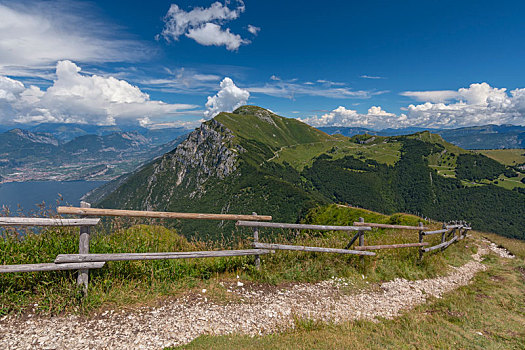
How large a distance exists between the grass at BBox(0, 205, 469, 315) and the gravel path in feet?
1.28

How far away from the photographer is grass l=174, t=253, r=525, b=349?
5.52 m

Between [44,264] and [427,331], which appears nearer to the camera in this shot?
[44,264]

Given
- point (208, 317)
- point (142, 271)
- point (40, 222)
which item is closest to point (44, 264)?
point (40, 222)

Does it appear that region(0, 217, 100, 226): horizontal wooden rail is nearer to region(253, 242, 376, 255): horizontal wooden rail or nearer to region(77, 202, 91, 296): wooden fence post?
region(77, 202, 91, 296): wooden fence post

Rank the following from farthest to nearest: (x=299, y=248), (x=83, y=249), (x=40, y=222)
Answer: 1. (x=299, y=248)
2. (x=83, y=249)
3. (x=40, y=222)

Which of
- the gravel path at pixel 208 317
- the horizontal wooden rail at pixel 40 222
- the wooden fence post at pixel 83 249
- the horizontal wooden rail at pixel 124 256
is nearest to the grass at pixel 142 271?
the wooden fence post at pixel 83 249

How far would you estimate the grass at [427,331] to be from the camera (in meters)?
5.52

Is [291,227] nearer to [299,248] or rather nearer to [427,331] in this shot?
[299,248]

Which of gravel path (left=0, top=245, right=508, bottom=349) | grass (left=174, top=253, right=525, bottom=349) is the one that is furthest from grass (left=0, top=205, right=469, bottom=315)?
grass (left=174, top=253, right=525, bottom=349)

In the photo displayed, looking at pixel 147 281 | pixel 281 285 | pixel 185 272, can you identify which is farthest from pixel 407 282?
pixel 147 281

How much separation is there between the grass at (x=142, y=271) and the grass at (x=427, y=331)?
6.20 feet

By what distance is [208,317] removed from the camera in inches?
244

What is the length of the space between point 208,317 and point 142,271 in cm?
250

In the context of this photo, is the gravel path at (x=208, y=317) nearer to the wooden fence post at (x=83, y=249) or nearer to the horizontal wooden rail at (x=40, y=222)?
the wooden fence post at (x=83, y=249)
